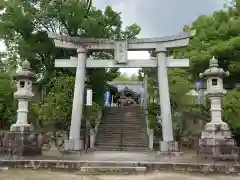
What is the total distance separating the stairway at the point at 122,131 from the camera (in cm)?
1691

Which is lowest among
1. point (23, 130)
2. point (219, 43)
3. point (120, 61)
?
point (23, 130)

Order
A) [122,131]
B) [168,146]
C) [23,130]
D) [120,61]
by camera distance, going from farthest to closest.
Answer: [122,131]
[120,61]
[168,146]
[23,130]

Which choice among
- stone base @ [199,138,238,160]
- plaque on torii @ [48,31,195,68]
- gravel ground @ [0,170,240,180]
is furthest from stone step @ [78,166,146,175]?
plaque on torii @ [48,31,195,68]

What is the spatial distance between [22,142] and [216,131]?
27.0ft

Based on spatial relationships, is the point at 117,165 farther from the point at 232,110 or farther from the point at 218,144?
the point at 232,110

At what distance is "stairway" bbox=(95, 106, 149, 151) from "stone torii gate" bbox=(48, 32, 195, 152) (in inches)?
111

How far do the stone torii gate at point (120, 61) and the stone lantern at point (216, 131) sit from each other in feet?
9.21

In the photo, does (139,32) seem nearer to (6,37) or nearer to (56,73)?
(56,73)

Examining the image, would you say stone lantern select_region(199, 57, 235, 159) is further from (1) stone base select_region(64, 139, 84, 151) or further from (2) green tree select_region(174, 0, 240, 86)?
(1) stone base select_region(64, 139, 84, 151)

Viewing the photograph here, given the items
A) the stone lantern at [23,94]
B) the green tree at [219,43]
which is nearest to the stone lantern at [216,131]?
the green tree at [219,43]

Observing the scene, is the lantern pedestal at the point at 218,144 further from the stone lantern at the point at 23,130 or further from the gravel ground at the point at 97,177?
the stone lantern at the point at 23,130

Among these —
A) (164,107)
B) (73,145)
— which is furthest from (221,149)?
(73,145)

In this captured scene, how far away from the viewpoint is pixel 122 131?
18922mm

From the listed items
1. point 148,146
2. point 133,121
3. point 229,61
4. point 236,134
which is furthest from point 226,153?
point 133,121
